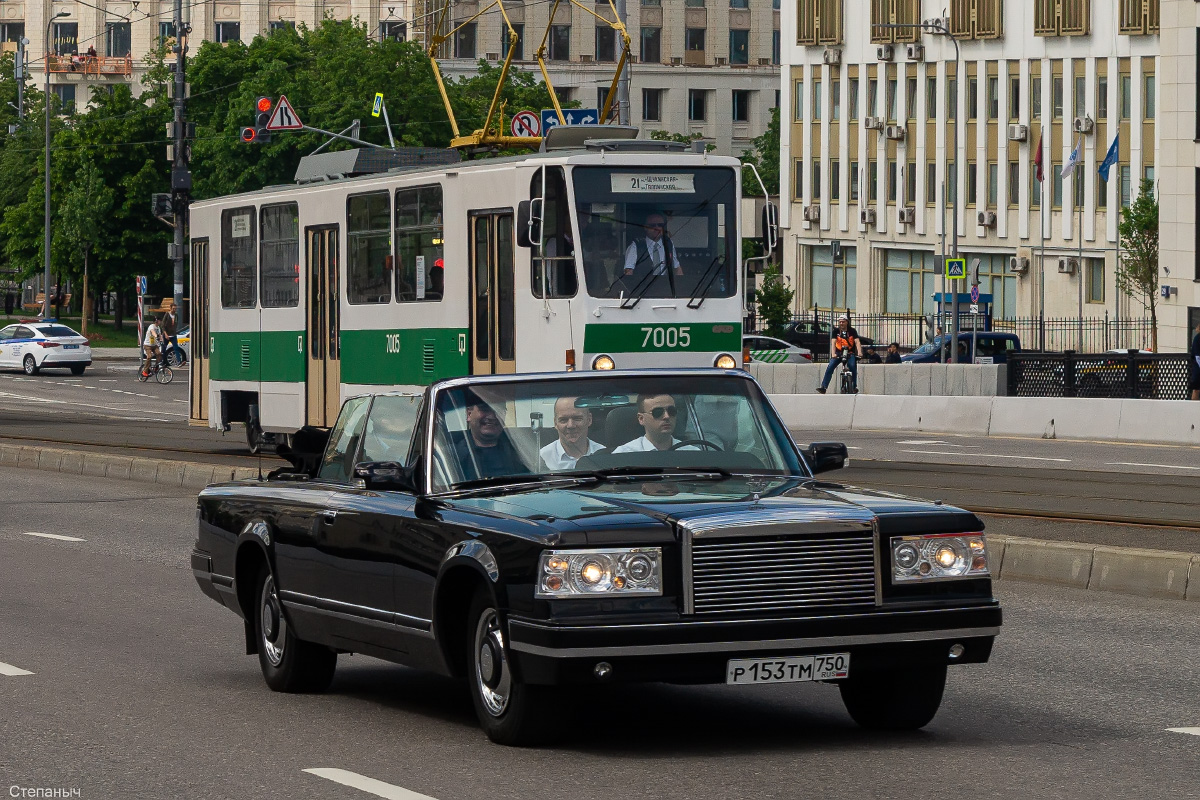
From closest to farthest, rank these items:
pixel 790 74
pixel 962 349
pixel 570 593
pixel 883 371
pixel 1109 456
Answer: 1. pixel 570 593
2. pixel 1109 456
3. pixel 883 371
4. pixel 962 349
5. pixel 790 74

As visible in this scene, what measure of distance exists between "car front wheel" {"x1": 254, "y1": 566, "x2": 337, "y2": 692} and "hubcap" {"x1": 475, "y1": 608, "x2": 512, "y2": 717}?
5.36 ft

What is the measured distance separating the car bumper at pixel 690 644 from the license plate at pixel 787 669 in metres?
0.02

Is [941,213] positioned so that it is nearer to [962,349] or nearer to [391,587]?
[962,349]

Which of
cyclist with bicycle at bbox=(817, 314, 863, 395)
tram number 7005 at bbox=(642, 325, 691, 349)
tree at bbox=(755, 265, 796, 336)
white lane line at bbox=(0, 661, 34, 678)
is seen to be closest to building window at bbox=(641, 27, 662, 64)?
tree at bbox=(755, 265, 796, 336)

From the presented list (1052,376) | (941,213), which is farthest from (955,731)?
(941,213)

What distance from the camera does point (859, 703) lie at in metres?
8.05

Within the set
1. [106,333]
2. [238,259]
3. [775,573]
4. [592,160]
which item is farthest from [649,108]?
[775,573]

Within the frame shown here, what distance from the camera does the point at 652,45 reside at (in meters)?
112

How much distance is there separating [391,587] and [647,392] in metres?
1.24

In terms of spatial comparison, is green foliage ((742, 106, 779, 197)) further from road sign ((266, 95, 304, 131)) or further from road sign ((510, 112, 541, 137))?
road sign ((266, 95, 304, 131))

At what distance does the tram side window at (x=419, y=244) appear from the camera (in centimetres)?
2205

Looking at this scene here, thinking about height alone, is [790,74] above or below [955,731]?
above

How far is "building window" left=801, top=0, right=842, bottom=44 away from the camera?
88812mm

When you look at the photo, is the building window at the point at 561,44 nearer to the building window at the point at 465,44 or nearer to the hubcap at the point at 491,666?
the building window at the point at 465,44
